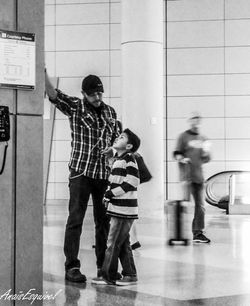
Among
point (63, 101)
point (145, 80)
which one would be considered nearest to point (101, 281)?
point (63, 101)

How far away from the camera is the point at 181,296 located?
572cm

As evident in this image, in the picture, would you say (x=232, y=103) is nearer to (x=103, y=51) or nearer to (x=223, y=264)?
(x=103, y=51)

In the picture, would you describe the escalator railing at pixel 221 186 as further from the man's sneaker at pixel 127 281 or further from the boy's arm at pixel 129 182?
the boy's arm at pixel 129 182

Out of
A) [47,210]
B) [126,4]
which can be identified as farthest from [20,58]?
[47,210]

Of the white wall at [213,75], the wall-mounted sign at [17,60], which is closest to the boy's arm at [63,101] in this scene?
the wall-mounted sign at [17,60]

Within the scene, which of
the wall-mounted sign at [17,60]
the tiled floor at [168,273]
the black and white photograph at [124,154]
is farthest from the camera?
the tiled floor at [168,273]

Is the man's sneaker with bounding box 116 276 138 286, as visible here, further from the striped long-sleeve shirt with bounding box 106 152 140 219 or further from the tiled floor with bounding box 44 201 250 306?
the striped long-sleeve shirt with bounding box 106 152 140 219

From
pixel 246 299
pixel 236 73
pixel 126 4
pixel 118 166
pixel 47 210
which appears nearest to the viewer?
pixel 246 299

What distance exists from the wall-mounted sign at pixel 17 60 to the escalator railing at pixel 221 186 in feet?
38.3

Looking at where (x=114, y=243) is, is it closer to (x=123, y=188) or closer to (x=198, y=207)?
(x=123, y=188)

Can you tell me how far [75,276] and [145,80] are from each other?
7777 mm

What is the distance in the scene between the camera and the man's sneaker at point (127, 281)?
6266 mm

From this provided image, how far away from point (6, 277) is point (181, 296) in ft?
5.55

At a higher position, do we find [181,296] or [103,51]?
[103,51]
